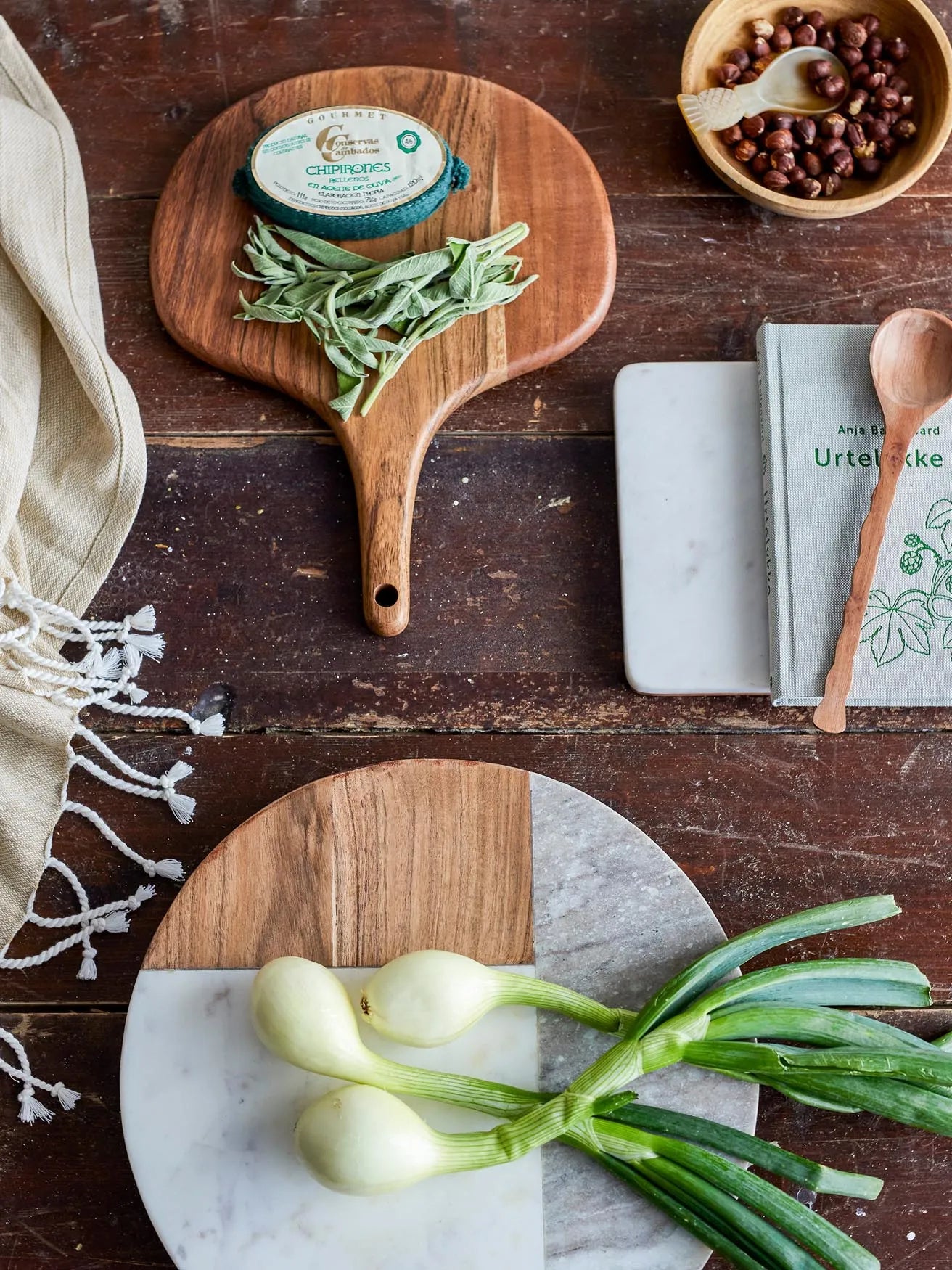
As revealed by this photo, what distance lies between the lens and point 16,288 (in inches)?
37.3

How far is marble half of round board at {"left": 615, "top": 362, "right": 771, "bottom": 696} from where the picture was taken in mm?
931

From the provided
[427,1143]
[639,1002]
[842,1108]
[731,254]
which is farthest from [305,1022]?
[731,254]

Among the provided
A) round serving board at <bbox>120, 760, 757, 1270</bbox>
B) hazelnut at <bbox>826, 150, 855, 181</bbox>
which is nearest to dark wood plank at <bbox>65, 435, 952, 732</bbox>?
round serving board at <bbox>120, 760, 757, 1270</bbox>

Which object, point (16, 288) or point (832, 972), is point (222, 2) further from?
point (832, 972)

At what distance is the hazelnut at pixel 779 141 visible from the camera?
39.0 inches

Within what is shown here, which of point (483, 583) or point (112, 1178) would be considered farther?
point (483, 583)

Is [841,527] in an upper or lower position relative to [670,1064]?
upper

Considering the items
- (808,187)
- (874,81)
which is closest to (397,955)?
(808,187)

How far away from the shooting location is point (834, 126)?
995mm

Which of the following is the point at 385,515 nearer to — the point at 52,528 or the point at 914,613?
the point at 52,528

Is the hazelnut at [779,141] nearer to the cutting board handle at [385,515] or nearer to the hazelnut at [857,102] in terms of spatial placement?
the hazelnut at [857,102]

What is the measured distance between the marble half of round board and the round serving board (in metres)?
0.17

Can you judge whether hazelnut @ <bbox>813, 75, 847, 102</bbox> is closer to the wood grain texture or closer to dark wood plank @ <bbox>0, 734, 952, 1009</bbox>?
dark wood plank @ <bbox>0, 734, 952, 1009</bbox>

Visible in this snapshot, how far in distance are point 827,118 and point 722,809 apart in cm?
65
